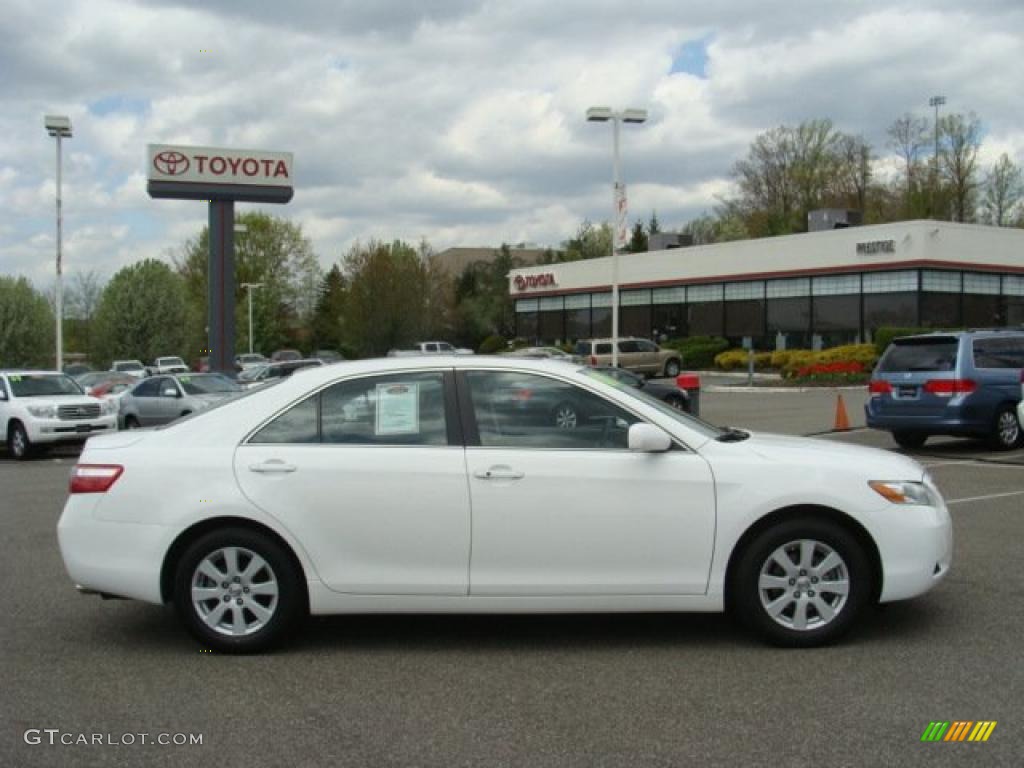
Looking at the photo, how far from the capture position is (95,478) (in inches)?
226

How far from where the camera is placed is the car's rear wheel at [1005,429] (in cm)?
1496

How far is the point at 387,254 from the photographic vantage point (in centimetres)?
6438

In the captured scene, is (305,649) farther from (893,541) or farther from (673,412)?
(893,541)

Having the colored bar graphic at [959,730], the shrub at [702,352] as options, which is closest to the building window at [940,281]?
the shrub at [702,352]

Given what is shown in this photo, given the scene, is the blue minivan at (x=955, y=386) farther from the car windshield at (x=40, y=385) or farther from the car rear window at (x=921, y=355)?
the car windshield at (x=40, y=385)

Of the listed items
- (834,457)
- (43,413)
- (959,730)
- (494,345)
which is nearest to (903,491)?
(834,457)

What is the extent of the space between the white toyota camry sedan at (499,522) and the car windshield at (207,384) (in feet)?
55.1

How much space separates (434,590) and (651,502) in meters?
1.23

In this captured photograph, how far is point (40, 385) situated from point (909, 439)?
1583 centimetres

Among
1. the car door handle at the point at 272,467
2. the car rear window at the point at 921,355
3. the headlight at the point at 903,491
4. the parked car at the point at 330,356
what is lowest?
the headlight at the point at 903,491

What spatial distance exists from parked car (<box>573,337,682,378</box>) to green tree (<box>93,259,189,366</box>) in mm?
35521

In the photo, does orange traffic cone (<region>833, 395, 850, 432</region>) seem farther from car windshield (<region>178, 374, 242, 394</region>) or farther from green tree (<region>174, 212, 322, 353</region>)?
green tree (<region>174, 212, 322, 353</region>)

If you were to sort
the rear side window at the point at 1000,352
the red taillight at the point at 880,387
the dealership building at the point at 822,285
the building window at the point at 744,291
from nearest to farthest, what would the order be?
the rear side window at the point at 1000,352
the red taillight at the point at 880,387
the dealership building at the point at 822,285
the building window at the point at 744,291

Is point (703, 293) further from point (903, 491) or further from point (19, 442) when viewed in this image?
point (903, 491)
